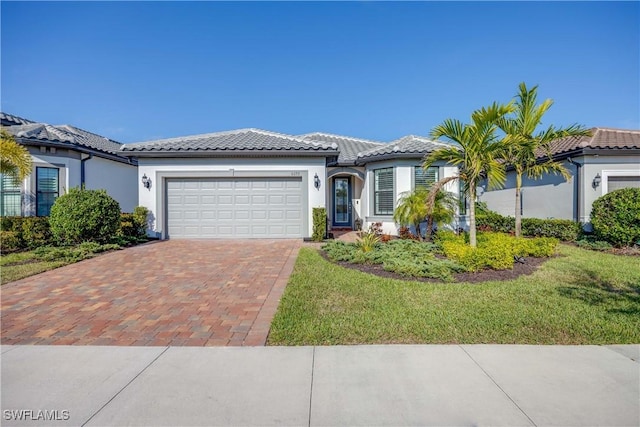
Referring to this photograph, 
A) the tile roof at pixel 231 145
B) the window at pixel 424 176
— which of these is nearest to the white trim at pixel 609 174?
the window at pixel 424 176

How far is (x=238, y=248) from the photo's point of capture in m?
9.77

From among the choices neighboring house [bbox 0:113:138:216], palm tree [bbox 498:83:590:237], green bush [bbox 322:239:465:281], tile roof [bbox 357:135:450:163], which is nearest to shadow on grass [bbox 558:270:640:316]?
green bush [bbox 322:239:465:281]

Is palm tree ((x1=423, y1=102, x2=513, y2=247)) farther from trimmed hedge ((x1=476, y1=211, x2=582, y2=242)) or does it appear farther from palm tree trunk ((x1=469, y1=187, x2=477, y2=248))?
trimmed hedge ((x1=476, y1=211, x2=582, y2=242))

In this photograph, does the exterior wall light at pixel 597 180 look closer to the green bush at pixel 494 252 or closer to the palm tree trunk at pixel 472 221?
the green bush at pixel 494 252

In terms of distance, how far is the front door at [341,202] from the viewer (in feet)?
53.9

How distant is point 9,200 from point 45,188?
1.16 metres

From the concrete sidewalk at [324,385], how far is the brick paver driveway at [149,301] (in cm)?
35

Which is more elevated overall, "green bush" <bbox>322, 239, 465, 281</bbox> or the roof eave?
the roof eave

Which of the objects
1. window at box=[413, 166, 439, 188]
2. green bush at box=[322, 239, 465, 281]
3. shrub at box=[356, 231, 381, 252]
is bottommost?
green bush at box=[322, 239, 465, 281]

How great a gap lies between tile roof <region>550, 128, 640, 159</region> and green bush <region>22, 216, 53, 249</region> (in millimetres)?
18641

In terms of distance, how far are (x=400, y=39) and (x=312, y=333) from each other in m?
12.7

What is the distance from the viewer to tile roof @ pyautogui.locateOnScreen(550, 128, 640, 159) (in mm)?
10716

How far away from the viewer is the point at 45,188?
10953mm

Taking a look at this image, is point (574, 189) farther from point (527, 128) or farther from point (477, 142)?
point (477, 142)
